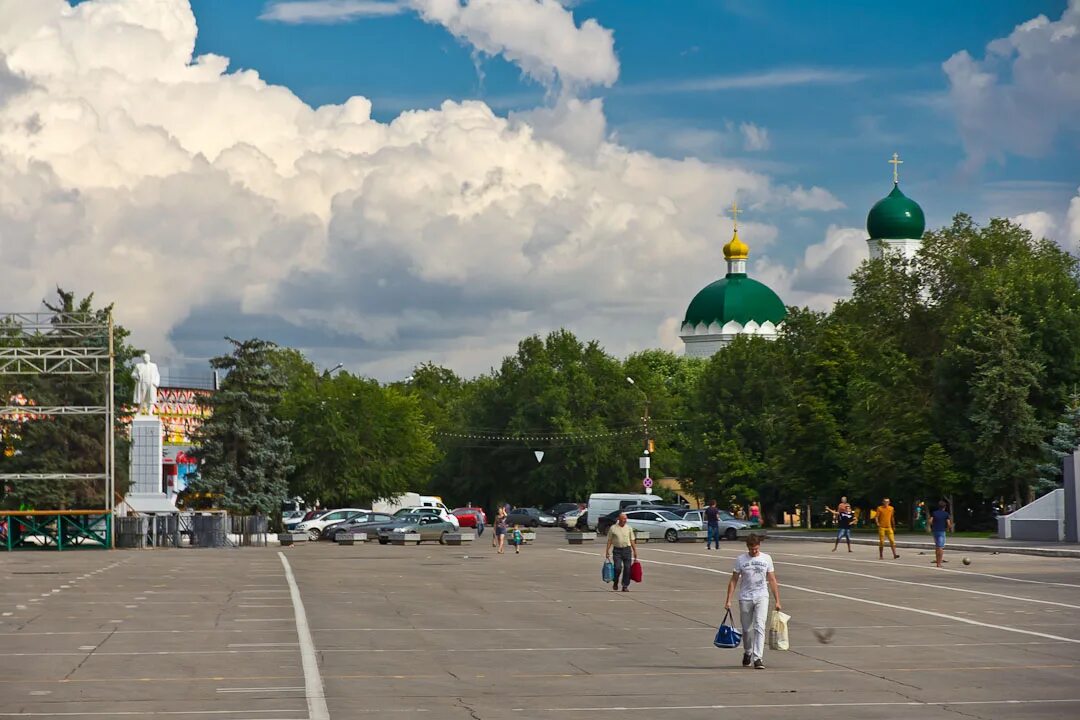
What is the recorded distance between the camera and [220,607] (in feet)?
87.4

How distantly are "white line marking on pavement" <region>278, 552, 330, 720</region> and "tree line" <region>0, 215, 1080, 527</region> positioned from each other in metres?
40.2

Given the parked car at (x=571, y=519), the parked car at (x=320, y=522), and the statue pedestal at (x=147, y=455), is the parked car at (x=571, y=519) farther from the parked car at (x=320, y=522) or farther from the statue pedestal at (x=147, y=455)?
the statue pedestal at (x=147, y=455)

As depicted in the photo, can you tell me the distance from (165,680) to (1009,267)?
55086mm

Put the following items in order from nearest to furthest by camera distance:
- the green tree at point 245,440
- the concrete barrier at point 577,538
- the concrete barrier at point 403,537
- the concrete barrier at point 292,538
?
the concrete barrier at point 577,538 → the concrete barrier at point 403,537 → the concrete barrier at point 292,538 → the green tree at point 245,440

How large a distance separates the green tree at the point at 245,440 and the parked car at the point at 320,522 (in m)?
5.39

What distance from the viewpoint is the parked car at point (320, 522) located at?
69.1 m

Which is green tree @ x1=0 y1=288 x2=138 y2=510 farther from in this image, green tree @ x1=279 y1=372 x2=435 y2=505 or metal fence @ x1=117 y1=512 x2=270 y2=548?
metal fence @ x1=117 y1=512 x2=270 y2=548

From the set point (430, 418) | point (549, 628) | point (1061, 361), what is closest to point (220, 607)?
point (549, 628)

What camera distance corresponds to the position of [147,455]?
6731 centimetres

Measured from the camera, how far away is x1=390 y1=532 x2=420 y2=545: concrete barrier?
6188 cm

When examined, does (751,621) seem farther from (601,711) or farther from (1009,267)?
(1009,267)

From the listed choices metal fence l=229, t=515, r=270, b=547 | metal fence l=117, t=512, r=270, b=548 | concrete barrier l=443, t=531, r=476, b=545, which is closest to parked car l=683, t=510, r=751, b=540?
concrete barrier l=443, t=531, r=476, b=545

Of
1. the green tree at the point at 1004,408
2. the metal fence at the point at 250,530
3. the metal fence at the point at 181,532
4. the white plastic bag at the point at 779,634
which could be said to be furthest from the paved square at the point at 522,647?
the metal fence at the point at 250,530

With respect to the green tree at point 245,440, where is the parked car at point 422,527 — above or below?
below
